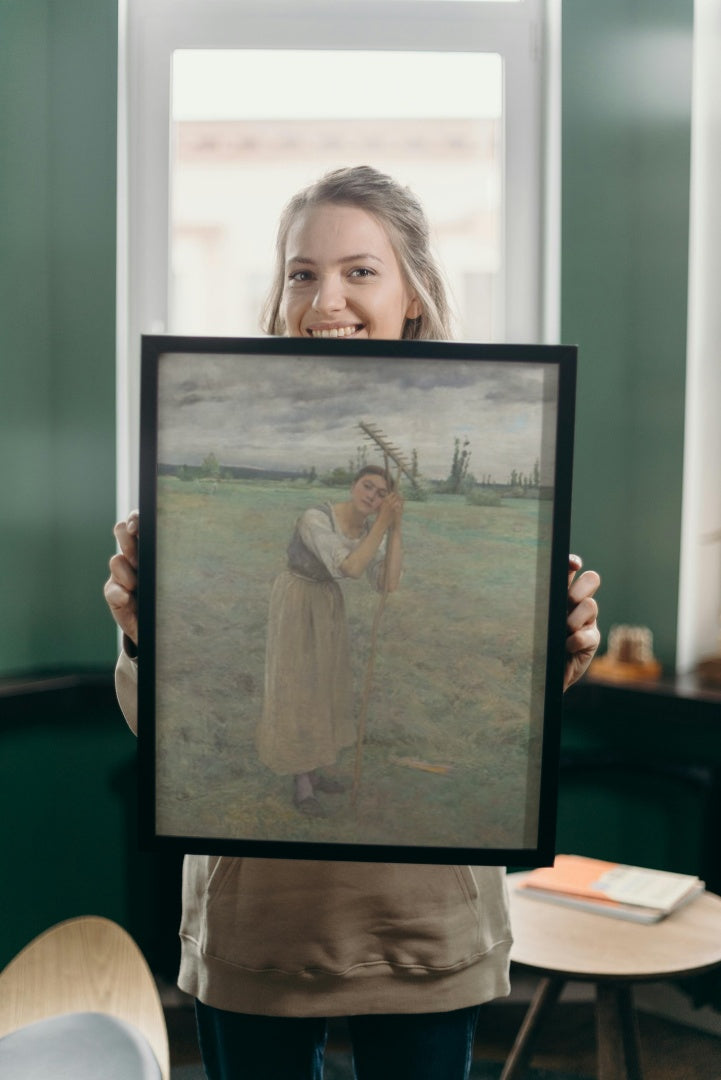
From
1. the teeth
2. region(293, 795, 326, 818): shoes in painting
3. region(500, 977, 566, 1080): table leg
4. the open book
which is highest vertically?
the teeth

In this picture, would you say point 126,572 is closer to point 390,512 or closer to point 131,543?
point 131,543

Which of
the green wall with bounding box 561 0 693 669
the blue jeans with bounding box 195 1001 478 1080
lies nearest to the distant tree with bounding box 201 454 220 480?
the blue jeans with bounding box 195 1001 478 1080

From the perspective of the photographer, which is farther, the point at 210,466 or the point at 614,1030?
the point at 614,1030

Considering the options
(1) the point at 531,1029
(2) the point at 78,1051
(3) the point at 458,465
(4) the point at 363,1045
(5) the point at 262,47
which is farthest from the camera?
(5) the point at 262,47

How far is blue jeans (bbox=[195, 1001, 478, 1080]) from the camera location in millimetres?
1051

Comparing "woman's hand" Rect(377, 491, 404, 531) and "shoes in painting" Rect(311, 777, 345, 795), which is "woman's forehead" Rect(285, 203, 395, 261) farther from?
"shoes in painting" Rect(311, 777, 345, 795)

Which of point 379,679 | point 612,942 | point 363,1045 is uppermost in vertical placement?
point 379,679

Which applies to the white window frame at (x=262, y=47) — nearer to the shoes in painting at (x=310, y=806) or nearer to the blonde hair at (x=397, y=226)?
the blonde hair at (x=397, y=226)

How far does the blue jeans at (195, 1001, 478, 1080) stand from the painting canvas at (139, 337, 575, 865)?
0.21 meters

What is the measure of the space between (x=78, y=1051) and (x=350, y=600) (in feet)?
1.40

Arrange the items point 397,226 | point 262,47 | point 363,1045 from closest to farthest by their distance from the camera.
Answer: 1. point 363,1045
2. point 397,226
3. point 262,47

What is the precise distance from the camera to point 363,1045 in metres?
1.07

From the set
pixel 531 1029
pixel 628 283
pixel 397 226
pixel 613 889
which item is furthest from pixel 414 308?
pixel 628 283

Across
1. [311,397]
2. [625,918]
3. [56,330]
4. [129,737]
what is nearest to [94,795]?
[129,737]
